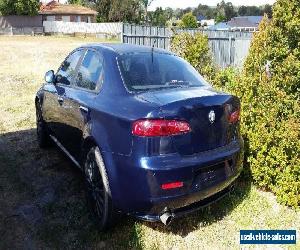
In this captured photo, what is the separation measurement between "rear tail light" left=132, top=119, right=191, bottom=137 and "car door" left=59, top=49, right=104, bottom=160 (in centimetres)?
90

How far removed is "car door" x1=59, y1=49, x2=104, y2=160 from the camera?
13.8 feet

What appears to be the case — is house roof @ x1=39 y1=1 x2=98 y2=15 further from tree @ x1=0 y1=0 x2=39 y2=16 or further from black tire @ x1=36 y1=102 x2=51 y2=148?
black tire @ x1=36 y1=102 x2=51 y2=148

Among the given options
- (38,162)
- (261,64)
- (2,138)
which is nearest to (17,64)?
(2,138)

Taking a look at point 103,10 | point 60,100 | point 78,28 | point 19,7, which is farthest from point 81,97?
point 103,10

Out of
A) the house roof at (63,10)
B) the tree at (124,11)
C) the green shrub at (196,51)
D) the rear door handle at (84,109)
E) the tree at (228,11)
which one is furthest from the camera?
the tree at (228,11)

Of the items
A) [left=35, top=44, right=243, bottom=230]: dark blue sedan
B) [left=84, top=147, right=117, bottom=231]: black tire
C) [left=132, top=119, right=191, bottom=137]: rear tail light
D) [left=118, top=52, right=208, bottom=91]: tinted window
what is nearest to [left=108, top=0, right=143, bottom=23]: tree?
[left=118, top=52, right=208, bottom=91]: tinted window

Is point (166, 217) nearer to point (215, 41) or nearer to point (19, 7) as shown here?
point (215, 41)

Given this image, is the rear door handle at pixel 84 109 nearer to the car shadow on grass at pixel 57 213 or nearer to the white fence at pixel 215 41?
the car shadow on grass at pixel 57 213

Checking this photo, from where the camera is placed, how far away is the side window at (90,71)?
168 inches

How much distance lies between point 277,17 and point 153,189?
2852 mm

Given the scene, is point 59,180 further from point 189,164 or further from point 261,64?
point 261,64

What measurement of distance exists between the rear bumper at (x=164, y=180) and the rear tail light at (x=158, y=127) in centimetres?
20

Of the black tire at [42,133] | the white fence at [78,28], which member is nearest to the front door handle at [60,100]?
the black tire at [42,133]

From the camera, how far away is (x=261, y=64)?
16.5ft
